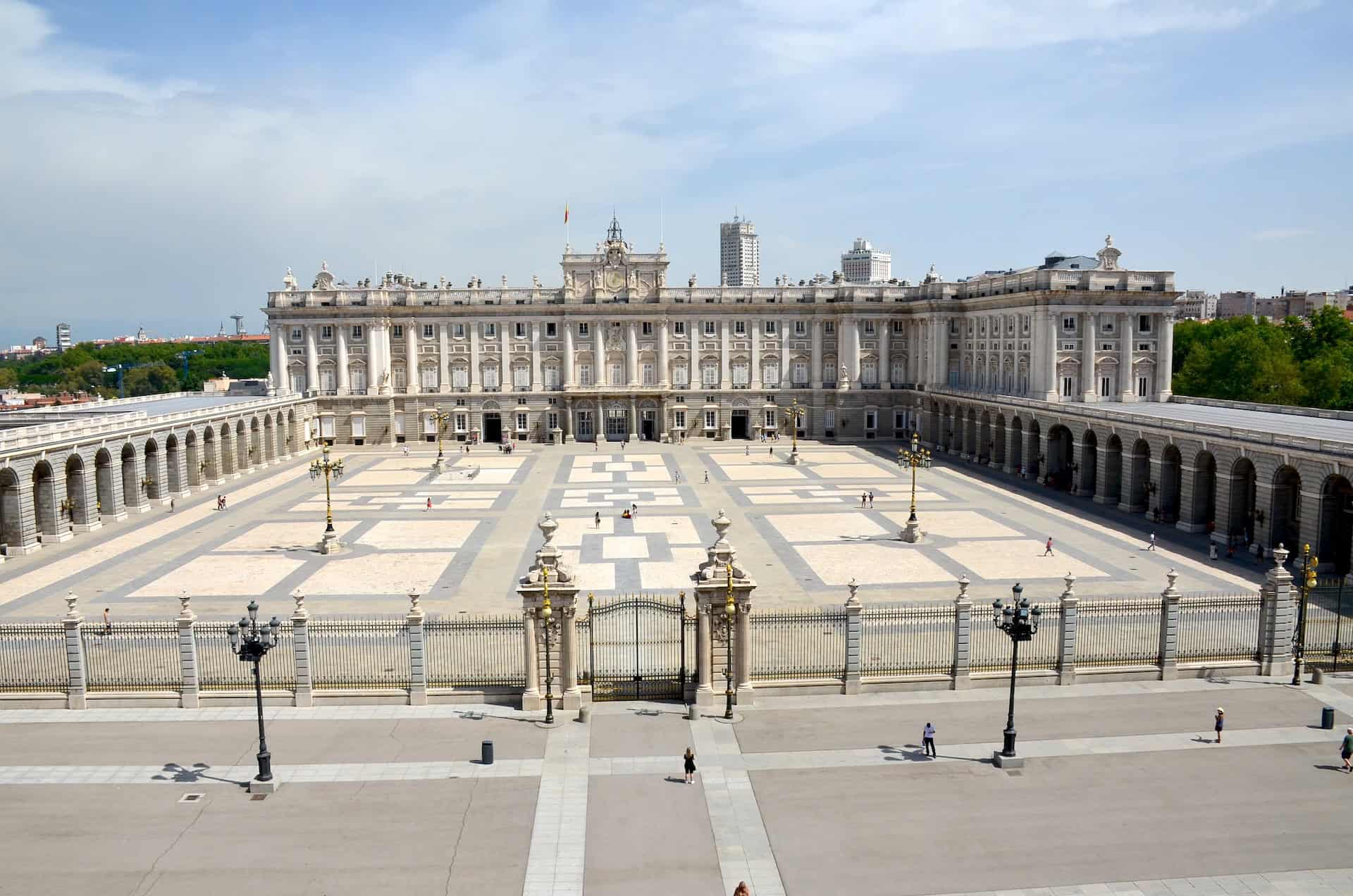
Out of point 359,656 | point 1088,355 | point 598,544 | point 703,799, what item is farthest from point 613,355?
point 703,799

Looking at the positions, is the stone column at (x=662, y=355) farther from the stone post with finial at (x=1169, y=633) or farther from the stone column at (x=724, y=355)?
the stone post with finial at (x=1169, y=633)

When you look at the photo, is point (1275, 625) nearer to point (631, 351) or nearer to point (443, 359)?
point (631, 351)

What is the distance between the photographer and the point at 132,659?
30.8 meters

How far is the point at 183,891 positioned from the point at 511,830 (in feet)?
19.8

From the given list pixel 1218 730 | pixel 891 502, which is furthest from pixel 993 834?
pixel 891 502

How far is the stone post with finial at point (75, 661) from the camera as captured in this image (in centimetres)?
2662

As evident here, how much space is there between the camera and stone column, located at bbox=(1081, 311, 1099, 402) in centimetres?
7181

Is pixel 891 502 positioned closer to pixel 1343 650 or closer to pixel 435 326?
pixel 1343 650

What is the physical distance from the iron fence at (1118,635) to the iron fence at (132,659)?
25607mm

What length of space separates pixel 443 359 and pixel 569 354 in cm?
1188

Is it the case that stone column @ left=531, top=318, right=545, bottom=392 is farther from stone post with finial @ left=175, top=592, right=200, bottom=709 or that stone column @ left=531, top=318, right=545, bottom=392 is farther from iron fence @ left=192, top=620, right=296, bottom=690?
stone post with finial @ left=175, top=592, right=200, bottom=709

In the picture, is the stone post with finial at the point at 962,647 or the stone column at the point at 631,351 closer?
the stone post with finial at the point at 962,647

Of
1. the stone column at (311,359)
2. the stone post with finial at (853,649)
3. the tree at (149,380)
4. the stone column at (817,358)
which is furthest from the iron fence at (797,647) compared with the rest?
the tree at (149,380)

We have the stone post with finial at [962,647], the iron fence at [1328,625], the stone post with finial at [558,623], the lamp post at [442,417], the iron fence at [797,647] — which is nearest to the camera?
the stone post with finial at [558,623]
